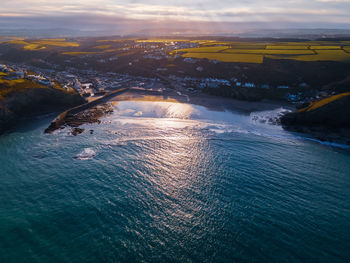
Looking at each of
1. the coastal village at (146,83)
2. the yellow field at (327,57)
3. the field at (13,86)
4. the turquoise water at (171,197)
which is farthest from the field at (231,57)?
the field at (13,86)

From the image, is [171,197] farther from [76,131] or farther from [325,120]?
[325,120]

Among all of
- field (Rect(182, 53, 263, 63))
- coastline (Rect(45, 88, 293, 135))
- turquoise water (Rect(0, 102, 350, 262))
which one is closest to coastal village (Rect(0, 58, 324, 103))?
coastline (Rect(45, 88, 293, 135))

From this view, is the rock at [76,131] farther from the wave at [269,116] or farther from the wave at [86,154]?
the wave at [269,116]

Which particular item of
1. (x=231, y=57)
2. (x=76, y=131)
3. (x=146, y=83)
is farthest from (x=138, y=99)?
(x=231, y=57)

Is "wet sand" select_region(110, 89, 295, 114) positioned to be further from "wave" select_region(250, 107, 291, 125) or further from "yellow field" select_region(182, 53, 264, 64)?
"yellow field" select_region(182, 53, 264, 64)

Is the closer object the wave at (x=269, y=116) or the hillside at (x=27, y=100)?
the hillside at (x=27, y=100)

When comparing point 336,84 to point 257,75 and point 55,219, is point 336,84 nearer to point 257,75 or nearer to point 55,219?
point 257,75
